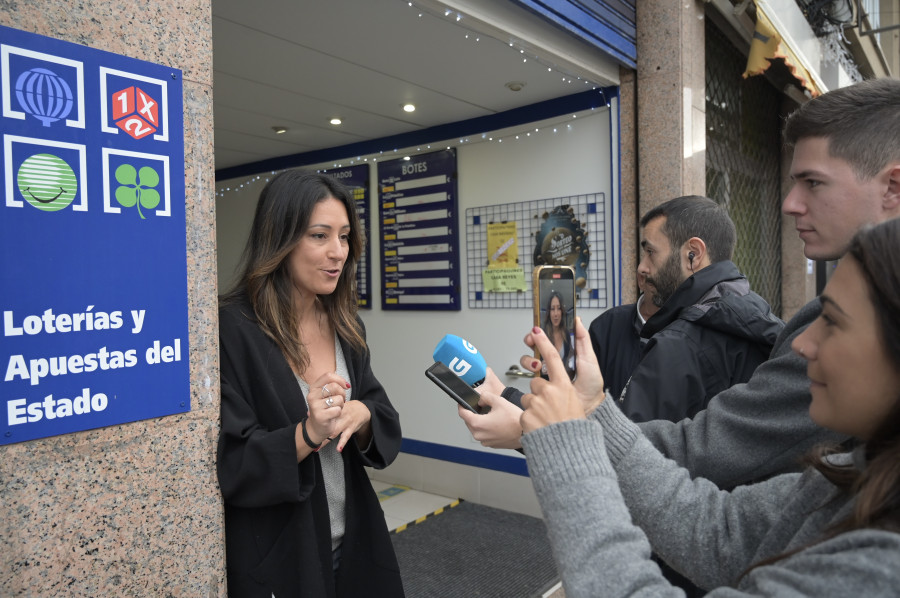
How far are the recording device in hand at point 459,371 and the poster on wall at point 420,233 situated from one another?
120 inches

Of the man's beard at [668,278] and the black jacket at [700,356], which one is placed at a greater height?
the man's beard at [668,278]

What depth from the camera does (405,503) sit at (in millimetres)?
4488

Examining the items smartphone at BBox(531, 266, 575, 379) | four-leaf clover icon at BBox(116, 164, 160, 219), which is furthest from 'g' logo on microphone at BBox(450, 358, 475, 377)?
four-leaf clover icon at BBox(116, 164, 160, 219)

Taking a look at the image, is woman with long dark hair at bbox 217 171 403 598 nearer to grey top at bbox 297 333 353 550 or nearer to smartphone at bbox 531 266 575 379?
grey top at bbox 297 333 353 550

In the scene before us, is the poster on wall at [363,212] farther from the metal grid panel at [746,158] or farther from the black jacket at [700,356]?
the black jacket at [700,356]

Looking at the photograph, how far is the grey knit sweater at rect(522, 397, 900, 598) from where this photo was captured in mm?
671

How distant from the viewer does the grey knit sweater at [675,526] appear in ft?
2.20

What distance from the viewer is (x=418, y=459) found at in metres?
4.71

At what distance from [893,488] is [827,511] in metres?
0.15

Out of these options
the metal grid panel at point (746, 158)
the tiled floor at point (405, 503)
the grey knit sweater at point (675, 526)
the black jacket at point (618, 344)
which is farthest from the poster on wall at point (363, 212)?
the grey knit sweater at point (675, 526)

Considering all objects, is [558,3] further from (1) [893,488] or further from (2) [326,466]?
(1) [893,488]

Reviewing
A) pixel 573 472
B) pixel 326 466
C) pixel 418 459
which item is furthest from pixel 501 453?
pixel 573 472

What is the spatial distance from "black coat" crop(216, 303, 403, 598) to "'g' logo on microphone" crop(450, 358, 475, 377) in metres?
0.40

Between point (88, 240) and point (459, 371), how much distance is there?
806mm
